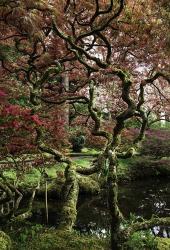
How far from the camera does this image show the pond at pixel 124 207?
1258 cm

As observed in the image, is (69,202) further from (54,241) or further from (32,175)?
(32,175)

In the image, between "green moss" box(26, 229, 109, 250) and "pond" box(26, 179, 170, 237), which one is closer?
"green moss" box(26, 229, 109, 250)

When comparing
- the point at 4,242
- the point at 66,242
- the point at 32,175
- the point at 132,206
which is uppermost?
the point at 32,175

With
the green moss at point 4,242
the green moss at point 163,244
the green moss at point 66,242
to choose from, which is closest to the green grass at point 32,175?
the green moss at point 66,242

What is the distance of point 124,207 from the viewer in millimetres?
15016

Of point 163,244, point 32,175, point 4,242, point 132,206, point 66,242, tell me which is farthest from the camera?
point 32,175

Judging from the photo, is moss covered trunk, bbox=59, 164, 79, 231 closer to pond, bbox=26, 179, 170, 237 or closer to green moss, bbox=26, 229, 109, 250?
green moss, bbox=26, 229, 109, 250

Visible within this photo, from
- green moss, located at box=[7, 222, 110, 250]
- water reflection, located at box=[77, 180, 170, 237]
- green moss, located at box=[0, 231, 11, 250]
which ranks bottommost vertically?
water reflection, located at box=[77, 180, 170, 237]

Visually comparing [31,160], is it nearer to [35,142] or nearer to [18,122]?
[35,142]

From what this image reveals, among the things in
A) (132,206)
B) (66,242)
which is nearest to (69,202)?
(66,242)

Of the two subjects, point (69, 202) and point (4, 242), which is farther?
point (69, 202)

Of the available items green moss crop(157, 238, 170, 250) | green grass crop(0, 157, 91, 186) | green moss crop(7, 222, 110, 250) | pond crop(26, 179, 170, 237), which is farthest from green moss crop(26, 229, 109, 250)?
green grass crop(0, 157, 91, 186)

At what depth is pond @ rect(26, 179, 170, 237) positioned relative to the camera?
41.3 ft

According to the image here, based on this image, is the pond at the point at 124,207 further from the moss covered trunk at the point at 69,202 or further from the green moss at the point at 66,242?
the green moss at the point at 66,242
